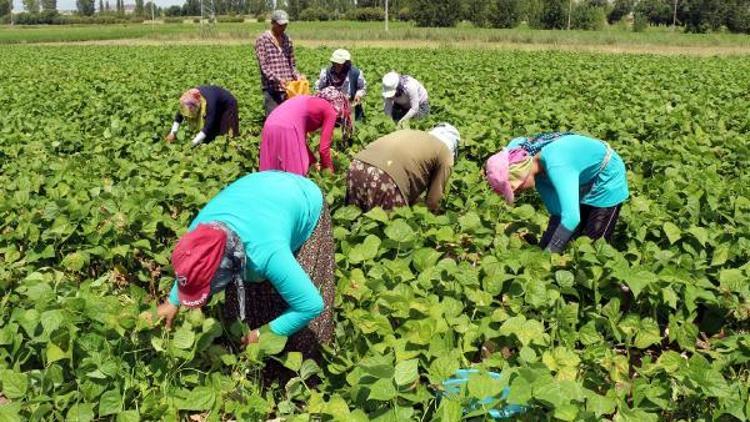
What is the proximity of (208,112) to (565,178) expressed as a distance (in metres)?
4.12

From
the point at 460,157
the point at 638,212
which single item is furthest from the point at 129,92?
the point at 638,212

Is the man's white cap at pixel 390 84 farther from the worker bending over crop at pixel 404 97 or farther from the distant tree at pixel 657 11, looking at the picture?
the distant tree at pixel 657 11

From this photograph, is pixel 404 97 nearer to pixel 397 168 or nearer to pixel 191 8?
pixel 397 168

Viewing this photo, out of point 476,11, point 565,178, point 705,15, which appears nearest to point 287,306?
point 565,178

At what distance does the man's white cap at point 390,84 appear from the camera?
19.1 ft

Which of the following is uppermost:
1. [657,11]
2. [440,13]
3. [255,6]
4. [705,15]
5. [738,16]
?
[255,6]

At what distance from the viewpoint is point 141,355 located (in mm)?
2504

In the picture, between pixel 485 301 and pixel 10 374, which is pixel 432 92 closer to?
pixel 485 301

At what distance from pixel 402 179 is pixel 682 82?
10.7 meters

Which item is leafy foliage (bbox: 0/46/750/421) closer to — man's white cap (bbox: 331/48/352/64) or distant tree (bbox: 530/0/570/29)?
man's white cap (bbox: 331/48/352/64)

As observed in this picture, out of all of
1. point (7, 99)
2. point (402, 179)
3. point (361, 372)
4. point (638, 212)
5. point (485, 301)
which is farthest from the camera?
point (7, 99)

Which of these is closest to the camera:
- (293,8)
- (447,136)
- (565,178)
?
(565,178)

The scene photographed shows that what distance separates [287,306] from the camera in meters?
2.73

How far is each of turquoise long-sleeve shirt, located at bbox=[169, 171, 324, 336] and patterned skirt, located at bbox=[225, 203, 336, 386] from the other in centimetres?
20
